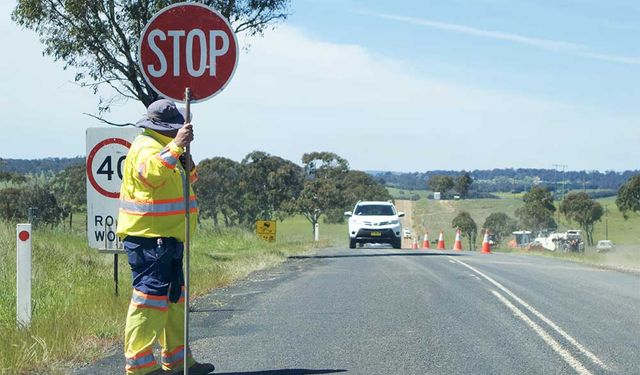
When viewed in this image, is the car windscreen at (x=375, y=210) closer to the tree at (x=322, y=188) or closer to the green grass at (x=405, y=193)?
the tree at (x=322, y=188)

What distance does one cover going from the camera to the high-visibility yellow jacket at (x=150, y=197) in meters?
6.15

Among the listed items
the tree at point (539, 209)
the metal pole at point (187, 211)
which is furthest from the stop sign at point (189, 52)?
the tree at point (539, 209)

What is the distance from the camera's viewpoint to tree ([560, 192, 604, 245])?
86188 millimetres

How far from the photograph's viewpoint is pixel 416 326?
9.33 m

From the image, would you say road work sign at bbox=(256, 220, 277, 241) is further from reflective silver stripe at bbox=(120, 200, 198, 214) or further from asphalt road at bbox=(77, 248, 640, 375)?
reflective silver stripe at bbox=(120, 200, 198, 214)

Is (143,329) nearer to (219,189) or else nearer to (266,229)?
(266,229)

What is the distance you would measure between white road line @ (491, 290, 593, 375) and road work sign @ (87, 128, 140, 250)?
14.6 ft

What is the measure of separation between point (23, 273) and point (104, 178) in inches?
76.9

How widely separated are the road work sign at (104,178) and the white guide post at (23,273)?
1.74 meters


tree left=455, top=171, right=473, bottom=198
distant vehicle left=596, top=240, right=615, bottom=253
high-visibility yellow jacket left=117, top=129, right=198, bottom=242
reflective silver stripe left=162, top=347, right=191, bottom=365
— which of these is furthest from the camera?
tree left=455, top=171, right=473, bottom=198

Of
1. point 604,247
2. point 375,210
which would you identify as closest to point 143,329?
point 375,210

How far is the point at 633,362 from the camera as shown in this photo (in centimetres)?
764

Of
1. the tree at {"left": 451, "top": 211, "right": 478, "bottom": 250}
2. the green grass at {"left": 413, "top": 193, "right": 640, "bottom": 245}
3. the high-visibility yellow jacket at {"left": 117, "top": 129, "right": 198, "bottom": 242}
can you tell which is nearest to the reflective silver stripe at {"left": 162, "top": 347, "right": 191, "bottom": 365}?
the high-visibility yellow jacket at {"left": 117, "top": 129, "right": 198, "bottom": 242}

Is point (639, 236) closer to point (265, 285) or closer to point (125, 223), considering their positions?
point (265, 285)
